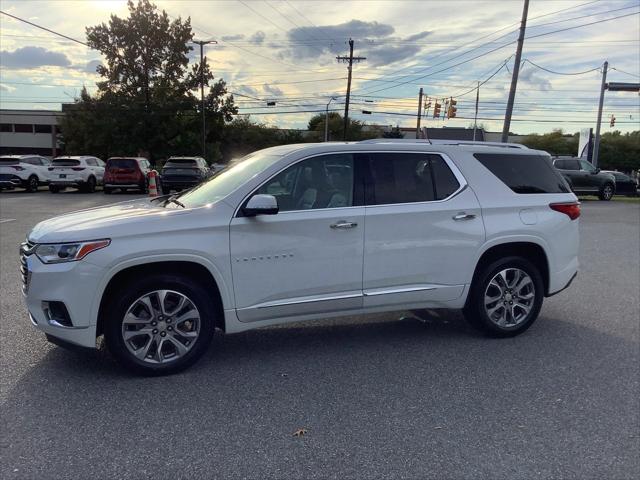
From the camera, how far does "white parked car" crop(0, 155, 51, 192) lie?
25344 mm

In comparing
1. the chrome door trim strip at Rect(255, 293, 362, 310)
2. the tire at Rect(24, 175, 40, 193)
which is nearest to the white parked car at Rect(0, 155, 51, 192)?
the tire at Rect(24, 175, 40, 193)

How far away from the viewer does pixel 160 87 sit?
44688mm

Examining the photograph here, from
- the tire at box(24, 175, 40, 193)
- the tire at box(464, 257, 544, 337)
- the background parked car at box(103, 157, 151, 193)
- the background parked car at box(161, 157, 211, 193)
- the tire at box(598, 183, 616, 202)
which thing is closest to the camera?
the tire at box(464, 257, 544, 337)

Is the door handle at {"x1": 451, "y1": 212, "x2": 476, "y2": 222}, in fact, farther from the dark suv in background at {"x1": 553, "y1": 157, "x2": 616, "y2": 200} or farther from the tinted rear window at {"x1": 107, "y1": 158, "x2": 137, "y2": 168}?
the dark suv in background at {"x1": 553, "y1": 157, "x2": 616, "y2": 200}

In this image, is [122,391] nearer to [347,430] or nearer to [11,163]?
[347,430]

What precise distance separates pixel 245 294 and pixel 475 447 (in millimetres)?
2016

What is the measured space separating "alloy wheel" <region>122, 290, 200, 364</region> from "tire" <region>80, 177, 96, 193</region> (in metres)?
24.2

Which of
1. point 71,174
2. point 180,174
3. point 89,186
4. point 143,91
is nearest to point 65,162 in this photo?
point 71,174

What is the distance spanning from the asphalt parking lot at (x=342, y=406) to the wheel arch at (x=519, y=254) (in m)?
0.65

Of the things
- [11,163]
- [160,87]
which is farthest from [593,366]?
[160,87]

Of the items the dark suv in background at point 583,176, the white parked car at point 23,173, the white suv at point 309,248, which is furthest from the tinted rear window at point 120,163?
the white suv at point 309,248

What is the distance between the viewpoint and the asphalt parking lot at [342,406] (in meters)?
3.13

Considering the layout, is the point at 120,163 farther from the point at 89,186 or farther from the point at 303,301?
the point at 303,301

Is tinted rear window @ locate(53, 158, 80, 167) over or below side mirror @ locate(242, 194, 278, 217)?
below
